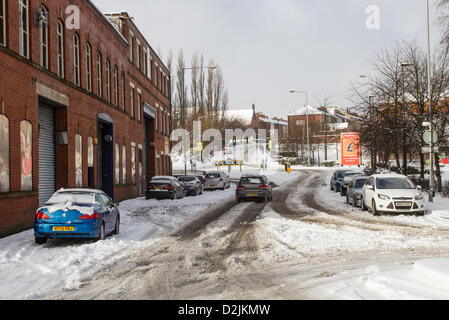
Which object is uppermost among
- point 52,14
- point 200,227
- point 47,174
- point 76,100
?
point 52,14

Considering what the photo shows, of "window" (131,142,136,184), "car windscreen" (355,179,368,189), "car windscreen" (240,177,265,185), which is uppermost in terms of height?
"window" (131,142,136,184)

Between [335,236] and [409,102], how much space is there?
57.2 feet

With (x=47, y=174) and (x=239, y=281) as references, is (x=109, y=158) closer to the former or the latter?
(x=47, y=174)

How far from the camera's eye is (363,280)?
6848 mm

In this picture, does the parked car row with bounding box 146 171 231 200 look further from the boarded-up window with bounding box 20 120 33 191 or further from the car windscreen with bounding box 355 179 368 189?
the boarded-up window with bounding box 20 120 33 191

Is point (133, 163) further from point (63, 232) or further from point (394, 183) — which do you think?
point (63, 232)

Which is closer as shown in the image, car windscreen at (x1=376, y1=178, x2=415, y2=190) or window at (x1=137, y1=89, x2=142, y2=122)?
car windscreen at (x1=376, y1=178, x2=415, y2=190)

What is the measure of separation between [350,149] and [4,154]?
2860 cm

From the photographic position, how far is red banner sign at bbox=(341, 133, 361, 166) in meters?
Answer: 36.0

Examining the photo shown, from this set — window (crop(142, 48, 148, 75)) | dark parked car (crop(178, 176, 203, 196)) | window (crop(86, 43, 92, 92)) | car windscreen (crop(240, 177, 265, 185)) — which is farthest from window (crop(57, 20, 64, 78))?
window (crop(142, 48, 148, 75))

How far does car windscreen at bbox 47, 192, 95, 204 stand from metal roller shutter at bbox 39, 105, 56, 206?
17.9ft

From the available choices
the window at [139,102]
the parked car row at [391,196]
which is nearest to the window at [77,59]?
the window at [139,102]

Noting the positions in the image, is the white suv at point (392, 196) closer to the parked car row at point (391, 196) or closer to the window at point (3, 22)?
the parked car row at point (391, 196)
